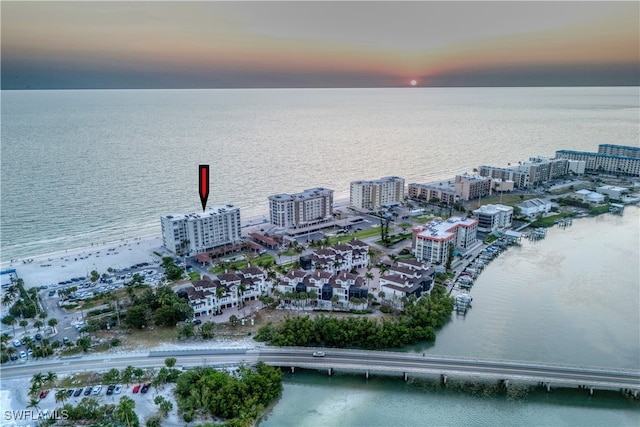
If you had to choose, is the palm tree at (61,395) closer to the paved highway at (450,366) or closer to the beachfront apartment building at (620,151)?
the paved highway at (450,366)

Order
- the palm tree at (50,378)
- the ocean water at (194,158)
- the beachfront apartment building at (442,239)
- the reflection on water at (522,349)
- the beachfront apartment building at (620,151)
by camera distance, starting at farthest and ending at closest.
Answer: the beachfront apartment building at (620,151)
the ocean water at (194,158)
the beachfront apartment building at (442,239)
the reflection on water at (522,349)
the palm tree at (50,378)

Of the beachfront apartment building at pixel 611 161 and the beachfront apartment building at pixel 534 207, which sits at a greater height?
the beachfront apartment building at pixel 611 161

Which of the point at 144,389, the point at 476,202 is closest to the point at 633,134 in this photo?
the point at 476,202

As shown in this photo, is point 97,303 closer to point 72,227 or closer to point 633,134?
point 72,227

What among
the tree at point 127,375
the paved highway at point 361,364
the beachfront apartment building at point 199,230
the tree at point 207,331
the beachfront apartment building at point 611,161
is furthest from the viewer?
the beachfront apartment building at point 611,161

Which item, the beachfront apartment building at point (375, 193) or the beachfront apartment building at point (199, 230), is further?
the beachfront apartment building at point (375, 193)

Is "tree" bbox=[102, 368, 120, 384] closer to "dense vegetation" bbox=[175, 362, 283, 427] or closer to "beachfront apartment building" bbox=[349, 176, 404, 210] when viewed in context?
"dense vegetation" bbox=[175, 362, 283, 427]

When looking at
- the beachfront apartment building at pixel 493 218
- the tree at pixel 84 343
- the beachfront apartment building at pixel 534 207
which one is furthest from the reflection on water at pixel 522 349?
the tree at pixel 84 343

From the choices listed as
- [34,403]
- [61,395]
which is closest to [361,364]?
[61,395]
